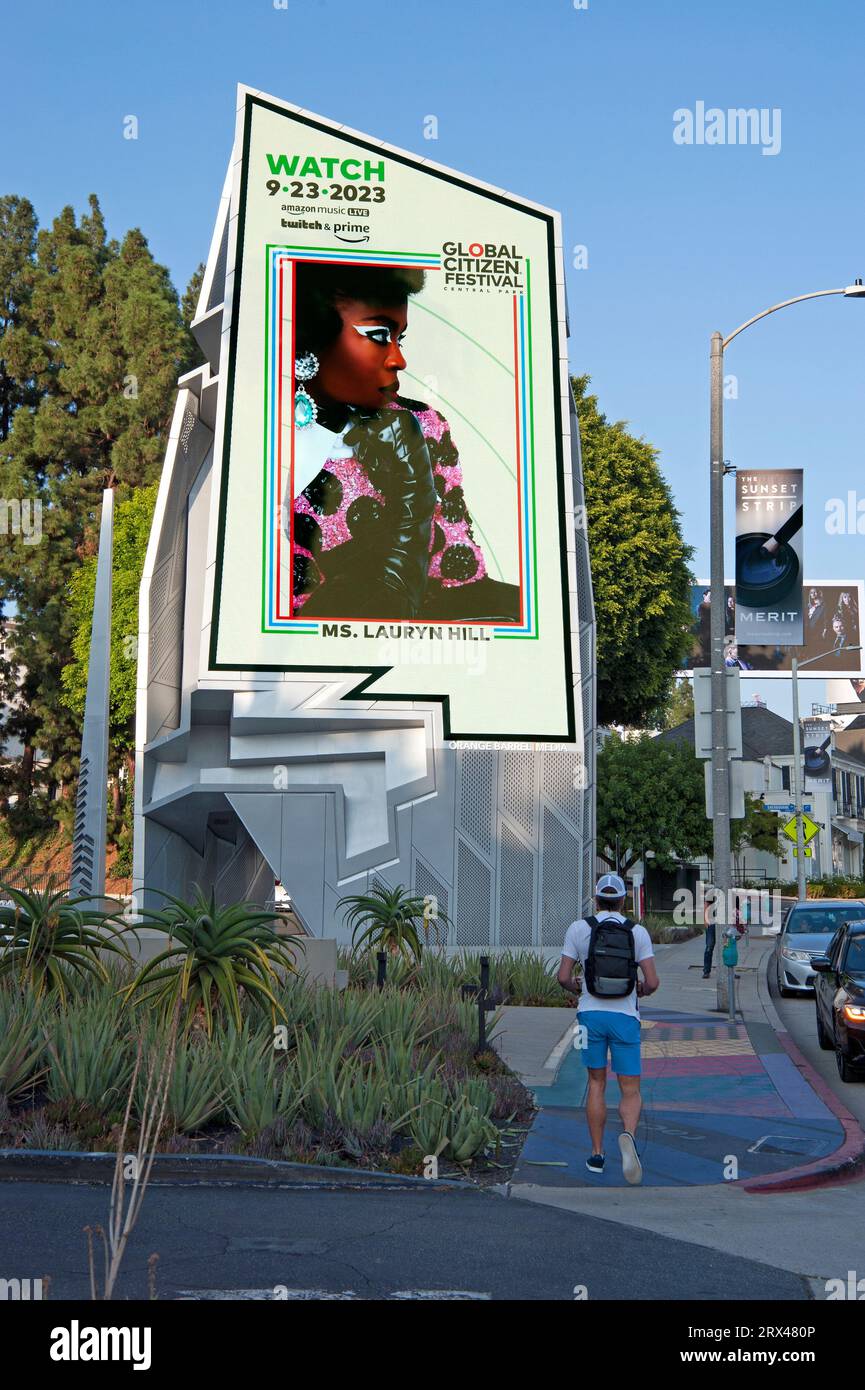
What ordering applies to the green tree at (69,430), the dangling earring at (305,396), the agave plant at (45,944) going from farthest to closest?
the green tree at (69,430) → the dangling earring at (305,396) → the agave plant at (45,944)

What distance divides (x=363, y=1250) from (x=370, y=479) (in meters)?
20.8

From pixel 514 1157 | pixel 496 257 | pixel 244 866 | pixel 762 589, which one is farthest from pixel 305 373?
pixel 514 1157

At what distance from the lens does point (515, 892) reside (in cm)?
2600

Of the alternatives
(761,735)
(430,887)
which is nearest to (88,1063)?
(430,887)

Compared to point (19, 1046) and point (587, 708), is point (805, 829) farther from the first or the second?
point (19, 1046)

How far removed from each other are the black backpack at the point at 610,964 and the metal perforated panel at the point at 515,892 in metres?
16.5

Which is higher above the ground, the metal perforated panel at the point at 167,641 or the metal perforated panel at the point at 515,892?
the metal perforated panel at the point at 167,641

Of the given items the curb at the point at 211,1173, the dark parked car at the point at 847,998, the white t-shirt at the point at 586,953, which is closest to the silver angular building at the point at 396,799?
the dark parked car at the point at 847,998

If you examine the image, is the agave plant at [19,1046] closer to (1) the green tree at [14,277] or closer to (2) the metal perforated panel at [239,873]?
(2) the metal perforated panel at [239,873]

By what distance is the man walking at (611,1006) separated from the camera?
9328mm

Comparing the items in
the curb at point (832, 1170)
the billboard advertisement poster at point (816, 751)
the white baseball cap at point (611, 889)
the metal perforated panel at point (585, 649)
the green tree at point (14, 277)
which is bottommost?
the curb at point (832, 1170)

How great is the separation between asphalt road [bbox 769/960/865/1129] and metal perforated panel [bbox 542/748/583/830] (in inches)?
196
